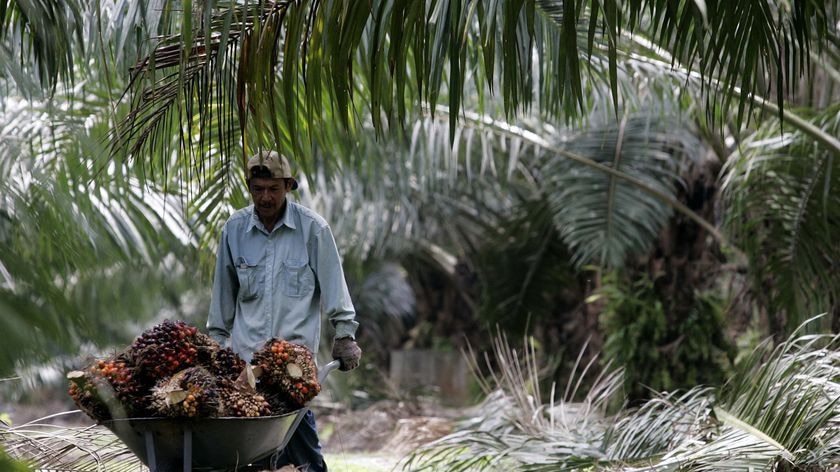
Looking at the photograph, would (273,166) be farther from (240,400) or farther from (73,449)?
(73,449)

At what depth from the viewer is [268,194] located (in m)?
4.84

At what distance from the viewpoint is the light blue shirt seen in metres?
4.82

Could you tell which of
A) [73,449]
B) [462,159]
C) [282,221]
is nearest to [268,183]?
[282,221]

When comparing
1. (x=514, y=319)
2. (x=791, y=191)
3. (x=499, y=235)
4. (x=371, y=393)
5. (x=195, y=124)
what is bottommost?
(x=371, y=393)

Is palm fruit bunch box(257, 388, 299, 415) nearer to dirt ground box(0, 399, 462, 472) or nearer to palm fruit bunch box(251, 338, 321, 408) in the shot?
palm fruit bunch box(251, 338, 321, 408)

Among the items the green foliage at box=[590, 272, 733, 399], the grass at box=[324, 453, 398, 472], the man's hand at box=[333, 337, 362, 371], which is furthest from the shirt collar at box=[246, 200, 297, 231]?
the green foliage at box=[590, 272, 733, 399]

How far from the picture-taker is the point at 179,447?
388 centimetres

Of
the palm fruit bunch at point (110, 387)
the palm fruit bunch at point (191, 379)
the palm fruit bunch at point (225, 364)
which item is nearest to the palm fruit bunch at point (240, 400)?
the palm fruit bunch at point (191, 379)

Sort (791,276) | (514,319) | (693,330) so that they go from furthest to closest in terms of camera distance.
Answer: (514,319) → (693,330) → (791,276)

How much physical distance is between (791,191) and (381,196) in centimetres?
423

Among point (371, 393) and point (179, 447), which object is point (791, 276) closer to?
point (179, 447)

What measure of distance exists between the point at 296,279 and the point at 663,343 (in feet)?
21.1

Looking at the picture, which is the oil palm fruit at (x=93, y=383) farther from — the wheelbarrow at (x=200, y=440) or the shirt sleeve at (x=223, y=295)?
the shirt sleeve at (x=223, y=295)

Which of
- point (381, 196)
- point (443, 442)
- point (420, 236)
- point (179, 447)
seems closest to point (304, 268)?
point (179, 447)
